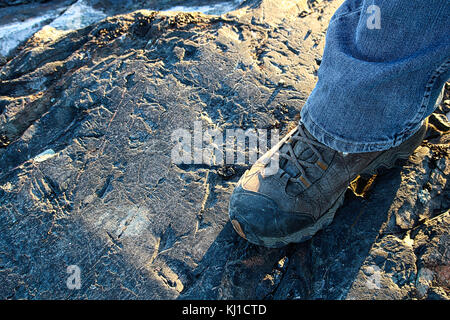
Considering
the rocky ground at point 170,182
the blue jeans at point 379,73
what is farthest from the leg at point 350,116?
the rocky ground at point 170,182

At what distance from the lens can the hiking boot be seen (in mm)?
1454

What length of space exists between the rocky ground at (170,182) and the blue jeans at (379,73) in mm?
405

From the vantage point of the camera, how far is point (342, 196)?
1.58 meters

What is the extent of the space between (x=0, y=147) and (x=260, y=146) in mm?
1553

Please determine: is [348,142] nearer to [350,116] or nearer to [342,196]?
[350,116]

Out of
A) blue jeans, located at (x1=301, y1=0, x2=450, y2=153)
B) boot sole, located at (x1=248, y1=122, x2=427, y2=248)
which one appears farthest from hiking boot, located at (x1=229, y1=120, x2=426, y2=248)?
blue jeans, located at (x1=301, y1=0, x2=450, y2=153)

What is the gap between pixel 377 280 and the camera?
4.55 ft

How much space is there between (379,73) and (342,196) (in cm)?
59

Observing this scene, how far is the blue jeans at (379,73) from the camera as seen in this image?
47.6 inches

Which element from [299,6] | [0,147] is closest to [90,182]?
[0,147]

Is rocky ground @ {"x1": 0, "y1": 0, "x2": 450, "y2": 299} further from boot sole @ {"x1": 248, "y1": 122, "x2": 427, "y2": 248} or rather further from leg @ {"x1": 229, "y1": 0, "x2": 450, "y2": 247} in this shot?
leg @ {"x1": 229, "y1": 0, "x2": 450, "y2": 247}

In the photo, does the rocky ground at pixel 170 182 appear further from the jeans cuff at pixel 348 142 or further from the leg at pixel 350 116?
the jeans cuff at pixel 348 142

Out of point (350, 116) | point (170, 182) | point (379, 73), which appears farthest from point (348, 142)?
point (170, 182)
